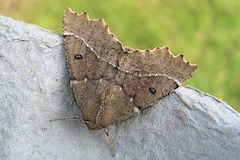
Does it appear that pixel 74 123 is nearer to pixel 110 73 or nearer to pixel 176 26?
pixel 110 73

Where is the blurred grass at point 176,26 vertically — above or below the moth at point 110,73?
above

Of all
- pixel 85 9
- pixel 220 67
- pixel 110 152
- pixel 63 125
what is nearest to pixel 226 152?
pixel 110 152

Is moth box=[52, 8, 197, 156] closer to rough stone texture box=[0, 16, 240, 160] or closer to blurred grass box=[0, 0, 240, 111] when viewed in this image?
rough stone texture box=[0, 16, 240, 160]

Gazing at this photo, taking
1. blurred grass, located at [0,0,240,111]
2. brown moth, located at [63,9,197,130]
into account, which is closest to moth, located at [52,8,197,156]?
brown moth, located at [63,9,197,130]

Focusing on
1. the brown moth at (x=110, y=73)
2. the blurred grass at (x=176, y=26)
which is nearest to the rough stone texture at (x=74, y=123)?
the brown moth at (x=110, y=73)

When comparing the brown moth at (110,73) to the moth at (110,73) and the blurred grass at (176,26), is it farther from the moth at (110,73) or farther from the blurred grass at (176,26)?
the blurred grass at (176,26)

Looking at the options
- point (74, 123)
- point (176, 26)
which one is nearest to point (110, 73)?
point (74, 123)

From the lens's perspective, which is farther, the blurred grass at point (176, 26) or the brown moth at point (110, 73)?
the blurred grass at point (176, 26)
